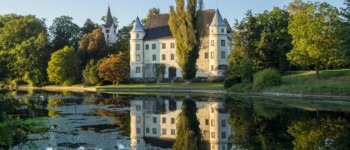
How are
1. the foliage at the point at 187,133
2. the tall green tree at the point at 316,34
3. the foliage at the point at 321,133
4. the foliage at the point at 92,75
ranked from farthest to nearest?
the foliage at the point at 92,75 → the tall green tree at the point at 316,34 → the foliage at the point at 187,133 → the foliage at the point at 321,133

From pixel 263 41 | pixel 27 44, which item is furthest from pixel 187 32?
pixel 27 44

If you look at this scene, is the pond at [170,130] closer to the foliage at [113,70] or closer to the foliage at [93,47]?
the foliage at [113,70]

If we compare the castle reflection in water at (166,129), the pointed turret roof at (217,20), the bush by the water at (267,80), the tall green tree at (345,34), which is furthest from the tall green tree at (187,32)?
the castle reflection in water at (166,129)

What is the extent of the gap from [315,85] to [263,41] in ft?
48.2

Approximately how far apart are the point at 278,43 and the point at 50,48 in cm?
4927

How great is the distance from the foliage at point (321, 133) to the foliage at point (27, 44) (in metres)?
52.2

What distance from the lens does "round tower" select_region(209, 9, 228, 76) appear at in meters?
64.0

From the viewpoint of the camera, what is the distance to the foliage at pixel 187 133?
→ 45.4ft

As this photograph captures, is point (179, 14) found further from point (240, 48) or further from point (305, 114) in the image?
point (305, 114)

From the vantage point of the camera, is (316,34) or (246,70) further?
(246,70)

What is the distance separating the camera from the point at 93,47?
7250 cm

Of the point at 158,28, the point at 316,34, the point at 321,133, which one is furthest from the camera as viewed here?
the point at 158,28

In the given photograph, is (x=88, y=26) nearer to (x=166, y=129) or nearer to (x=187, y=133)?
(x=166, y=129)

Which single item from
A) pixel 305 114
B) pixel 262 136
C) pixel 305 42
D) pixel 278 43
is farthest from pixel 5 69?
pixel 278 43
